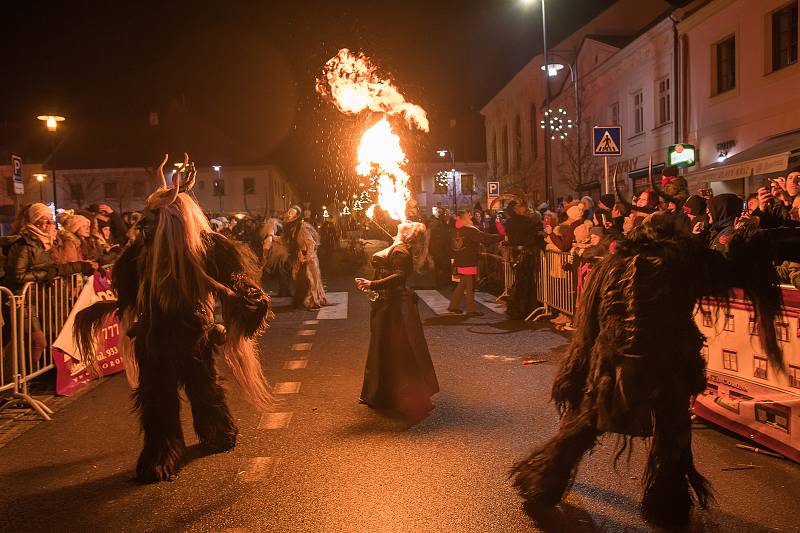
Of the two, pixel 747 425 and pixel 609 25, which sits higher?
pixel 609 25

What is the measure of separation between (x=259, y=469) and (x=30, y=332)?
147 inches

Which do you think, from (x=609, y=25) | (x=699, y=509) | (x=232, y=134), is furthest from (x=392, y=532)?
(x=232, y=134)

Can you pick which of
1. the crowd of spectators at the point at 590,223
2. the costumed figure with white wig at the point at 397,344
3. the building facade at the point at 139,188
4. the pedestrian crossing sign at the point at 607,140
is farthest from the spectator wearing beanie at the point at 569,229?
the building facade at the point at 139,188

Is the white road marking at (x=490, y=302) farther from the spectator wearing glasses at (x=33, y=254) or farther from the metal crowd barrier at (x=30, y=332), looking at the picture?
the spectator wearing glasses at (x=33, y=254)

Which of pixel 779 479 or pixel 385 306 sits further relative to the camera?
pixel 385 306

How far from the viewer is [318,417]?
21.4 feet

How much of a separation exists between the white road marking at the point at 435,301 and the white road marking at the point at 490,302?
755 mm

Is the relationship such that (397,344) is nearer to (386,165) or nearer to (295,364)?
(386,165)

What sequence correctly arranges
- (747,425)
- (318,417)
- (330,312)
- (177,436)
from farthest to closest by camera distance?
(330,312) < (318,417) < (747,425) < (177,436)

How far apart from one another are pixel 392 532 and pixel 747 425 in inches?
120

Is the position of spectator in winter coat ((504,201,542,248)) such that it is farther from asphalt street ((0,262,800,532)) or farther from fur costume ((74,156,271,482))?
fur costume ((74,156,271,482))

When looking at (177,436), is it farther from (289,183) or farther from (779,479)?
(289,183)

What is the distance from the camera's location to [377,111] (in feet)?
28.8

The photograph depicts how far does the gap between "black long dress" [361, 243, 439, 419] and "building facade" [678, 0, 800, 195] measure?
10960mm
